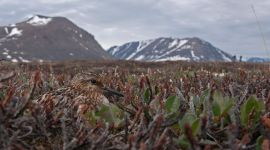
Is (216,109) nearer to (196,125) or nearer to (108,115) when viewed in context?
(196,125)

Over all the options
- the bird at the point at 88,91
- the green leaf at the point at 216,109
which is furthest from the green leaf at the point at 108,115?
the bird at the point at 88,91

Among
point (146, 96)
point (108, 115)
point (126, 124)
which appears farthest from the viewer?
point (146, 96)

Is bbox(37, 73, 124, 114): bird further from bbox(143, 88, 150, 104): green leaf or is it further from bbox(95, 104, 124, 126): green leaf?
bbox(95, 104, 124, 126): green leaf

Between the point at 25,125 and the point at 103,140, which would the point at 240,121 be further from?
the point at 25,125

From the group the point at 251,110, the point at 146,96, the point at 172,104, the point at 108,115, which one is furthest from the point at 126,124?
the point at 146,96

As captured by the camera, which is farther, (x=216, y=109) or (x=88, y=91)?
(x=88, y=91)

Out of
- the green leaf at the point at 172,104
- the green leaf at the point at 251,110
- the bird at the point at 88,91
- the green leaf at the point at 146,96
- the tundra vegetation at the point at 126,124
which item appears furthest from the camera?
the bird at the point at 88,91

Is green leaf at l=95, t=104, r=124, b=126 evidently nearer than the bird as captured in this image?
Yes

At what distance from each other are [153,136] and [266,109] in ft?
3.78

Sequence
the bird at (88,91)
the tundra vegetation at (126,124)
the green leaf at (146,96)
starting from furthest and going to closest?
the bird at (88,91) → the green leaf at (146,96) → the tundra vegetation at (126,124)

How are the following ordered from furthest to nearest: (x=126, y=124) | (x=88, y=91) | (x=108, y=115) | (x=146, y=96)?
1. (x=88, y=91)
2. (x=146, y=96)
3. (x=108, y=115)
4. (x=126, y=124)

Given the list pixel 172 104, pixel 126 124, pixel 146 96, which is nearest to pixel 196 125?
pixel 126 124

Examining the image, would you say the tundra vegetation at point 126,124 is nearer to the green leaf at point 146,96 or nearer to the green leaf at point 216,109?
the green leaf at point 216,109

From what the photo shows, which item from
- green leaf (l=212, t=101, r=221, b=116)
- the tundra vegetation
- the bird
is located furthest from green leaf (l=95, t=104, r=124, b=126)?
the bird
